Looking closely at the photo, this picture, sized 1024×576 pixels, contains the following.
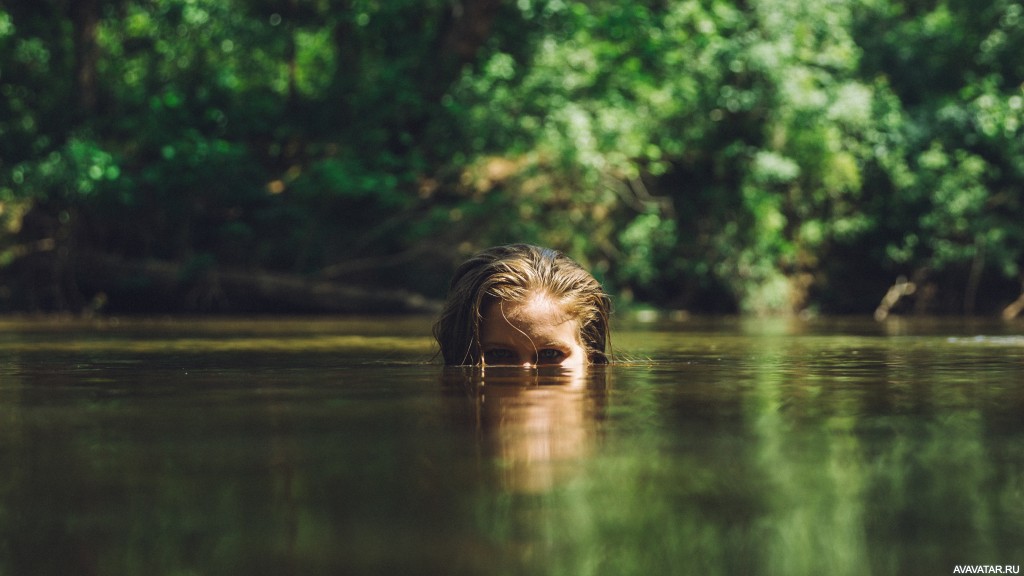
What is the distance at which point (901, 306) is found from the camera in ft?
56.8

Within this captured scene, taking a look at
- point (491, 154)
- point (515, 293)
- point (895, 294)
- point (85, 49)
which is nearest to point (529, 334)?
point (515, 293)

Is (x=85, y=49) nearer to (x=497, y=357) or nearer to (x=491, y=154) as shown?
(x=491, y=154)

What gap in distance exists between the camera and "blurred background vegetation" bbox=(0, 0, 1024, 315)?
1450 cm

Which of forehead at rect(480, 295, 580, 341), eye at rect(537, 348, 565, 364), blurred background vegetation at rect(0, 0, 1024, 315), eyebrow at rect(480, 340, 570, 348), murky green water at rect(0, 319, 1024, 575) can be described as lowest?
murky green water at rect(0, 319, 1024, 575)

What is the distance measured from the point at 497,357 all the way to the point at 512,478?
2.38m

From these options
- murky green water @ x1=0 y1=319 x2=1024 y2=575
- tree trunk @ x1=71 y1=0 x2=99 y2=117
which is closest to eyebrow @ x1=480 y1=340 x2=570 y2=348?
murky green water @ x1=0 y1=319 x2=1024 y2=575

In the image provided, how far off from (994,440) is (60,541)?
1.46m

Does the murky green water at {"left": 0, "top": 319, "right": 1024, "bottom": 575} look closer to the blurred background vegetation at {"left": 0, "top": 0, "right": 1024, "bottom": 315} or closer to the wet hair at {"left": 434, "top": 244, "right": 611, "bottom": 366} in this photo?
the wet hair at {"left": 434, "top": 244, "right": 611, "bottom": 366}

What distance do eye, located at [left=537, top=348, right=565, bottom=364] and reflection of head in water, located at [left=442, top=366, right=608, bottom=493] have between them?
0.24m

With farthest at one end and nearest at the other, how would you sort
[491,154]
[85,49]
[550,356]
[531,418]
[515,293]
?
[491,154], [85,49], [550,356], [515,293], [531,418]

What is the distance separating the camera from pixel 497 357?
12.2ft

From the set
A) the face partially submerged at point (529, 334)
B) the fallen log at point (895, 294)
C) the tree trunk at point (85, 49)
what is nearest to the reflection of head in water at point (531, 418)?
the face partially submerged at point (529, 334)

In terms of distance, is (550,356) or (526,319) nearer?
(526,319)

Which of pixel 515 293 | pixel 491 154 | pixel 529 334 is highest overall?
pixel 491 154
